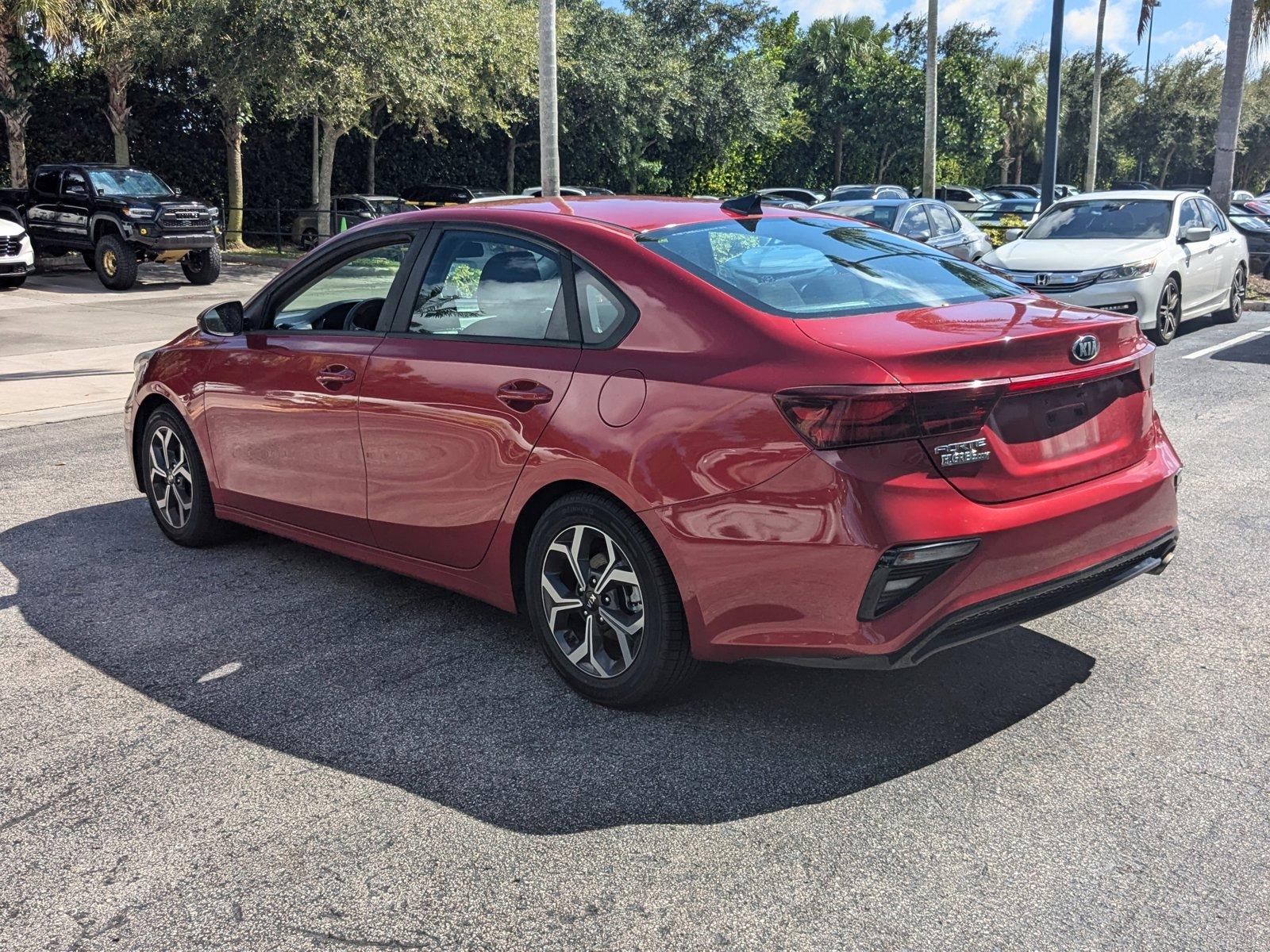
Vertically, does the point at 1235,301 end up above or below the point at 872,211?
below

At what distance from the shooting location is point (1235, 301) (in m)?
15.2

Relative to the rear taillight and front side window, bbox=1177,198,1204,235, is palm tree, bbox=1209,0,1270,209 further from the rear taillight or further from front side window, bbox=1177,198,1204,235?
the rear taillight

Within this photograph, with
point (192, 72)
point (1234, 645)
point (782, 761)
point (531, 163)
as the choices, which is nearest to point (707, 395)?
point (782, 761)

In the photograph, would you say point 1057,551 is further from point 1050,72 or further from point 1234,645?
point 1050,72

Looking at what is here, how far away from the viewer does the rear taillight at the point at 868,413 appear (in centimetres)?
330

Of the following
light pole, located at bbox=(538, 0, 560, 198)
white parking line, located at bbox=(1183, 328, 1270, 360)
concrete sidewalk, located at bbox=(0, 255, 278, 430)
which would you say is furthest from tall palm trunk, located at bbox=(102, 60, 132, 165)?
white parking line, located at bbox=(1183, 328, 1270, 360)

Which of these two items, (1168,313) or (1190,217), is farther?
(1190,217)

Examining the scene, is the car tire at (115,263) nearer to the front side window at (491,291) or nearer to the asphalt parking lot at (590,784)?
the asphalt parking lot at (590,784)

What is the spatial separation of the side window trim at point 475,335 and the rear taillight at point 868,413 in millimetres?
904

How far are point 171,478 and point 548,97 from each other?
9.30 meters

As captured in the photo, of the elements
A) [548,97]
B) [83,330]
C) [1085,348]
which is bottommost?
[83,330]

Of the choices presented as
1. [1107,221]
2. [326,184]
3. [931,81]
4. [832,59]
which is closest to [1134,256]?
[1107,221]

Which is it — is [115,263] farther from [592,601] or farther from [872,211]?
[592,601]

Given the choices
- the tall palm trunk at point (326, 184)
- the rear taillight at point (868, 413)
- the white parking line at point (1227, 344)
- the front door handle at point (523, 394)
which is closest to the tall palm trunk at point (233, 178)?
the tall palm trunk at point (326, 184)
